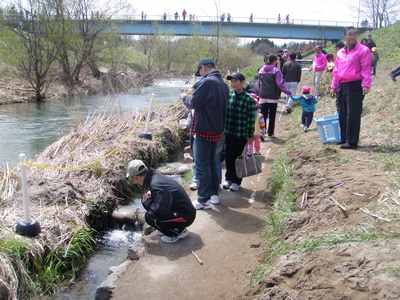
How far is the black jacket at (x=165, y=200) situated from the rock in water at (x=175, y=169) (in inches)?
147

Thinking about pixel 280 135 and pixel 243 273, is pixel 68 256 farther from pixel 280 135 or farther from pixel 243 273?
pixel 280 135

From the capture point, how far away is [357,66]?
21.5 feet

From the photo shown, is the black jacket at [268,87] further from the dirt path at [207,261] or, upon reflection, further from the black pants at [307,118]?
the dirt path at [207,261]

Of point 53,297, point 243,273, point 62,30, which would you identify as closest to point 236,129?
point 243,273

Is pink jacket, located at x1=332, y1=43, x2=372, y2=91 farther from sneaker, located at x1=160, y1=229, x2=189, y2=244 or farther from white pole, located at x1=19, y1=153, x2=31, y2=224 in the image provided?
white pole, located at x1=19, y1=153, x2=31, y2=224

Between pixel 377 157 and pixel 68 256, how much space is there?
4228 millimetres

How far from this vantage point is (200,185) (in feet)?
19.7

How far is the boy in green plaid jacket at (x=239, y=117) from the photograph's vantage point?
628 centimetres

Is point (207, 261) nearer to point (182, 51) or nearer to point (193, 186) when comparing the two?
point (193, 186)

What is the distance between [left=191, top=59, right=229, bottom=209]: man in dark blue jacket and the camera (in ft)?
18.4

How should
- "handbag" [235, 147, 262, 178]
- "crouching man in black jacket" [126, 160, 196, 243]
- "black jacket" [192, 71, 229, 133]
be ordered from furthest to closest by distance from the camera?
"handbag" [235, 147, 262, 178], "black jacket" [192, 71, 229, 133], "crouching man in black jacket" [126, 160, 196, 243]

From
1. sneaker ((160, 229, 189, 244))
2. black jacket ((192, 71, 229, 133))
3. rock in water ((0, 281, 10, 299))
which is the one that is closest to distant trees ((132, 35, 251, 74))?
black jacket ((192, 71, 229, 133))

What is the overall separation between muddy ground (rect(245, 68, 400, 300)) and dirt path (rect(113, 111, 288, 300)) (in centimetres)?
50

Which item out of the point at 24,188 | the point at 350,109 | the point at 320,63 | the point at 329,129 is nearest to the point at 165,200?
the point at 24,188
